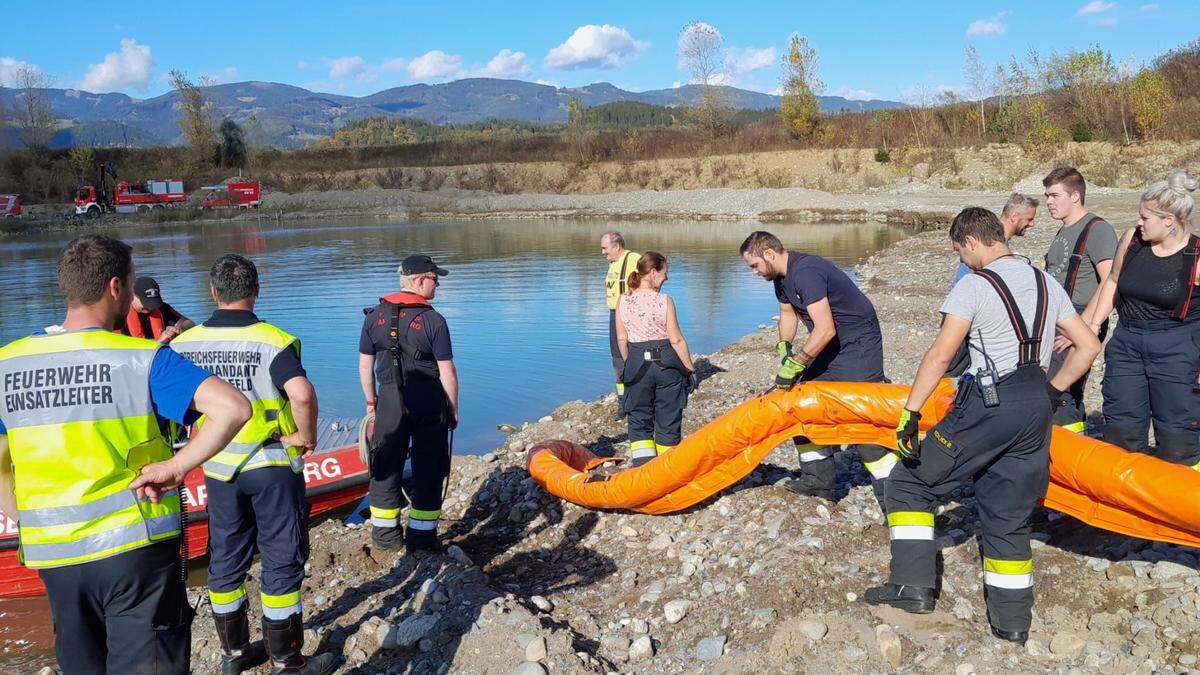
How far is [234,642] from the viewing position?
16.0 feet

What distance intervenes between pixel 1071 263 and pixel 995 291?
2.34m

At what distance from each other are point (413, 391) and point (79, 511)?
3135mm

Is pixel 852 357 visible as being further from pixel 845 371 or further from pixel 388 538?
pixel 388 538

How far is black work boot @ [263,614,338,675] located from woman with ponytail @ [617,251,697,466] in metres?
3.19

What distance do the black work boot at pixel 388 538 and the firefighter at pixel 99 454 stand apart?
3349 millimetres

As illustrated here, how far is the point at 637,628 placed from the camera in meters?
5.03

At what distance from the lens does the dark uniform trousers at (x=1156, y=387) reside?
5.13 meters

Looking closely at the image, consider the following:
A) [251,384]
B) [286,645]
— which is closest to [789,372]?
[251,384]

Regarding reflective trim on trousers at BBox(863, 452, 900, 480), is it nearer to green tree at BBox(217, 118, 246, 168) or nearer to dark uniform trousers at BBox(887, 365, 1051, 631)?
dark uniform trousers at BBox(887, 365, 1051, 631)

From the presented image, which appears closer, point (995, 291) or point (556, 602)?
point (995, 291)

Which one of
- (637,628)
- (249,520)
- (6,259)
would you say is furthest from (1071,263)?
(6,259)

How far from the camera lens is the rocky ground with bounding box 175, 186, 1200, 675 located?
4.37 metres

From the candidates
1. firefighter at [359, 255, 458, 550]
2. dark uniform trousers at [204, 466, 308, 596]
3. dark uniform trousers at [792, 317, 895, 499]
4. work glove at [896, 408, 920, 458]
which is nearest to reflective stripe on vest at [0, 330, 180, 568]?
dark uniform trousers at [204, 466, 308, 596]

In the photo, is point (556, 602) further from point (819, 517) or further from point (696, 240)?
point (696, 240)
